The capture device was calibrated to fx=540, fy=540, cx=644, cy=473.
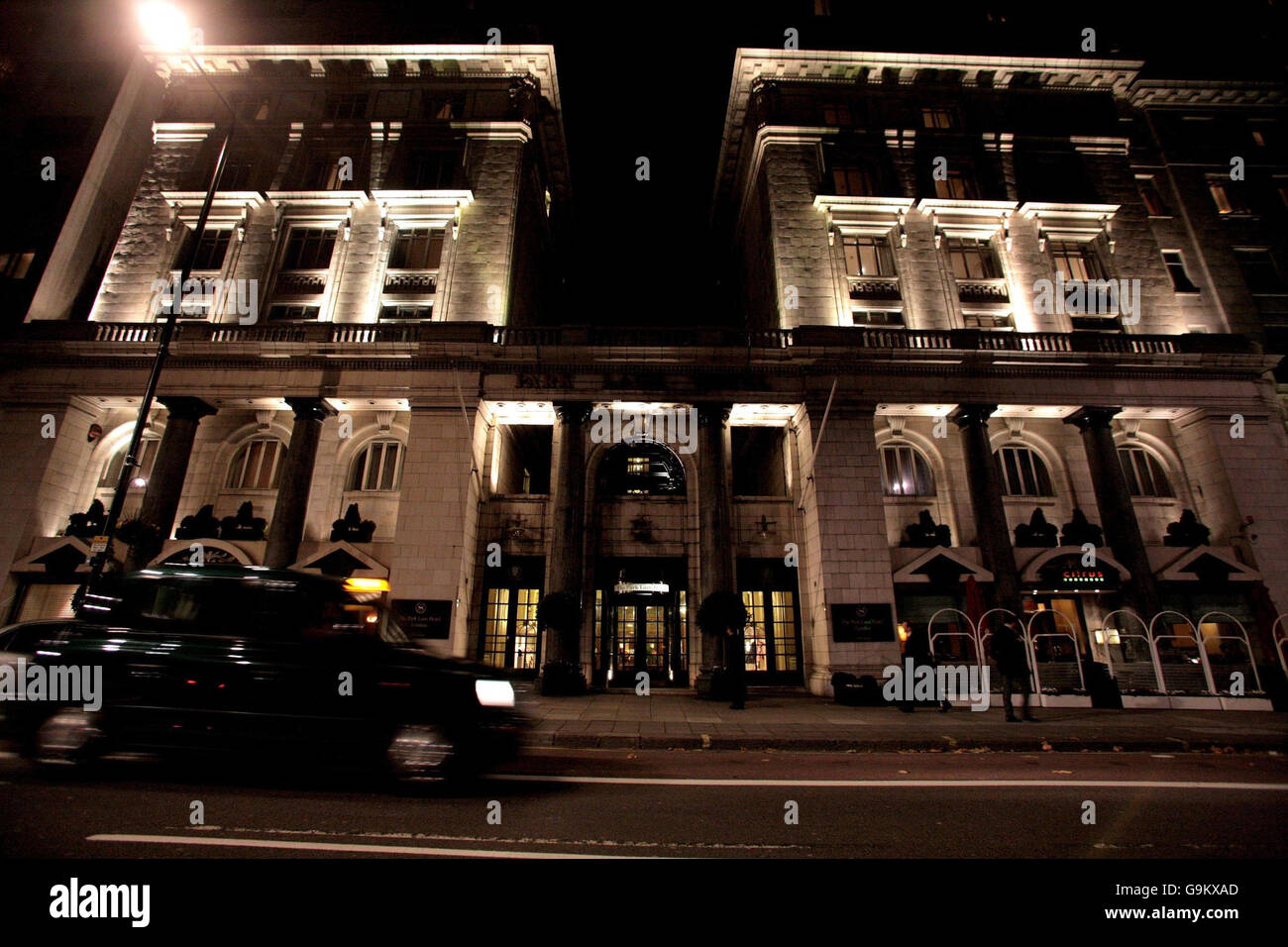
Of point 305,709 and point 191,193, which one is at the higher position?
point 191,193

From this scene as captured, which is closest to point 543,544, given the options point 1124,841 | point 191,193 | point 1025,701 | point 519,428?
point 519,428

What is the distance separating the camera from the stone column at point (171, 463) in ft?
58.9

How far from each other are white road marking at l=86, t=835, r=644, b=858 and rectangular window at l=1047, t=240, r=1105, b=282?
28.9 meters

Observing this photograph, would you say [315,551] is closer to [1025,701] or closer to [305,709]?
[305,709]

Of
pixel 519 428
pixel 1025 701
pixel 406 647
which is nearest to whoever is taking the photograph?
pixel 406 647

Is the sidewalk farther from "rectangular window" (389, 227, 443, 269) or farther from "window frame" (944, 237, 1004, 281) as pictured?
"rectangular window" (389, 227, 443, 269)

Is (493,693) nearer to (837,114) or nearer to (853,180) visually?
(853,180)

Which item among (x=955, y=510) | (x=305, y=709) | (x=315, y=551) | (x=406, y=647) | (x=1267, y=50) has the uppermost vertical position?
(x=1267, y=50)

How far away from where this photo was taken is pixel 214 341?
19.2 metres

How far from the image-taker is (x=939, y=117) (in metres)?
25.9

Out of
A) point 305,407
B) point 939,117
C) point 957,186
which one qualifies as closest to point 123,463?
point 305,407

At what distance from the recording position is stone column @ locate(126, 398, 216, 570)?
58.9 ft

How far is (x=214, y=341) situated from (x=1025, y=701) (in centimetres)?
2659

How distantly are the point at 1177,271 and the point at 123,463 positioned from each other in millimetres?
44196
